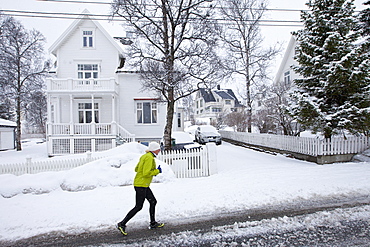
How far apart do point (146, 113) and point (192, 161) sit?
9631 millimetres

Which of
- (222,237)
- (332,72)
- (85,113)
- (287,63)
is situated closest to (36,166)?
(222,237)

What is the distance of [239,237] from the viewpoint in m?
3.54

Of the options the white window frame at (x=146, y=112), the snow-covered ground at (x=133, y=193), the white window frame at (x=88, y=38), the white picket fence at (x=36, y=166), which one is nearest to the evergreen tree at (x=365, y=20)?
the snow-covered ground at (x=133, y=193)

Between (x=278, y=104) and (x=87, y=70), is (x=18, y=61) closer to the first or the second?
(x=87, y=70)

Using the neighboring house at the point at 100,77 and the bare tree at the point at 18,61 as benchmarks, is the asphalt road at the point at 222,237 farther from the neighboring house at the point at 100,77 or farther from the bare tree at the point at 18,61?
the bare tree at the point at 18,61

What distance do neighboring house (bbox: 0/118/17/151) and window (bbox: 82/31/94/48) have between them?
12539 mm

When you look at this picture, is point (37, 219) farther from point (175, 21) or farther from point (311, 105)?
point (311, 105)

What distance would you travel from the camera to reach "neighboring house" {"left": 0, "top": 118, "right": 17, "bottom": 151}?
1998cm

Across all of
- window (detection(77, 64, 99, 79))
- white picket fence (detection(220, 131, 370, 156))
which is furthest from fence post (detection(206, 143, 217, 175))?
window (detection(77, 64, 99, 79))

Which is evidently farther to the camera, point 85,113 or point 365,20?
point 85,113

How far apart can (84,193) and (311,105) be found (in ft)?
30.8

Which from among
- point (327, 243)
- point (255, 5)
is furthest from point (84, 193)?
point (255, 5)

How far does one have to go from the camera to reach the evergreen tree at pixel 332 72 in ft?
27.4

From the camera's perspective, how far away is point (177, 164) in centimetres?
738
